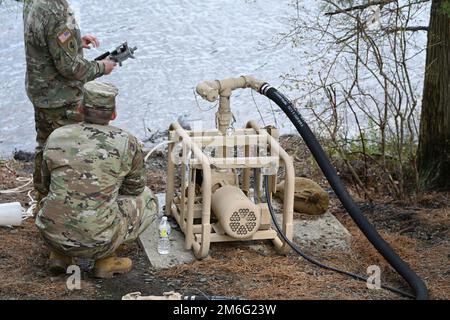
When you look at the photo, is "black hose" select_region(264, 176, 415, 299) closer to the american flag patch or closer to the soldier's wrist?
the soldier's wrist

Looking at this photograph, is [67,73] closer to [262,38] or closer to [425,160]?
[425,160]

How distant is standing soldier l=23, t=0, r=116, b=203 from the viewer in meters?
4.75

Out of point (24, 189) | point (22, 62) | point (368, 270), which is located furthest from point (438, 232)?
point (22, 62)

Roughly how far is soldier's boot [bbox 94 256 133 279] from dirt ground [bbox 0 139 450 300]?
4cm

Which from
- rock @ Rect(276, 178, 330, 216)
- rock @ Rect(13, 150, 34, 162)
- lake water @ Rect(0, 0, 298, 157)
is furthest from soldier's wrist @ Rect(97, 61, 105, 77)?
lake water @ Rect(0, 0, 298, 157)

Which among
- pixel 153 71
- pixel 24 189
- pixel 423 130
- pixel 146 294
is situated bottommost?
pixel 146 294

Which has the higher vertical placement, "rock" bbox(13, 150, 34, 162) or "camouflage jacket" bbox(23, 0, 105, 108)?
"camouflage jacket" bbox(23, 0, 105, 108)

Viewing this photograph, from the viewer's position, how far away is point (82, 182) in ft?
13.1

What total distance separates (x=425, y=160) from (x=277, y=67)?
360 cm

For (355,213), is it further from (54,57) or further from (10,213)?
(10,213)

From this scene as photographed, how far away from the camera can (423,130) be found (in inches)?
225

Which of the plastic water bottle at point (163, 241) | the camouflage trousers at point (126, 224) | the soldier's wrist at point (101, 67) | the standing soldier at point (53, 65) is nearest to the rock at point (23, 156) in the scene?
the standing soldier at point (53, 65)

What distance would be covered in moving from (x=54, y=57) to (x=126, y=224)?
1.21m

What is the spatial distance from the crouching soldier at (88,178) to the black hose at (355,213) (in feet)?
3.27
